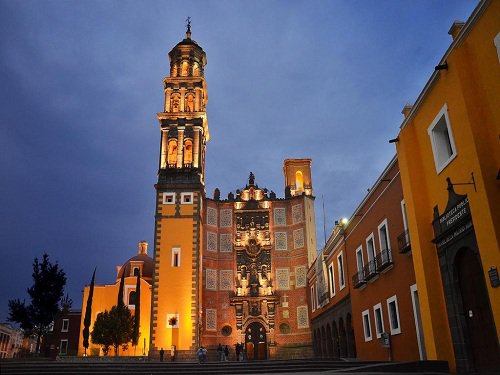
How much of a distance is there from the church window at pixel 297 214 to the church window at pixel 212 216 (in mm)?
6970

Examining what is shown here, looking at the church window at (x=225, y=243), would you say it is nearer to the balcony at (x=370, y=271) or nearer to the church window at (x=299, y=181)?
the church window at (x=299, y=181)

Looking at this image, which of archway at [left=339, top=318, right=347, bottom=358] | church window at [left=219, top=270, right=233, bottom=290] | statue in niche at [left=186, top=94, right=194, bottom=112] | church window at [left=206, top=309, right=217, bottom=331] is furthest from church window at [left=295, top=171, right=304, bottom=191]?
archway at [left=339, top=318, right=347, bottom=358]

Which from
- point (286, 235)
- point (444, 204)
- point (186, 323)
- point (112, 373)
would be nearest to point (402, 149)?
point (444, 204)

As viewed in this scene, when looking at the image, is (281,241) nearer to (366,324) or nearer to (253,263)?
(253,263)

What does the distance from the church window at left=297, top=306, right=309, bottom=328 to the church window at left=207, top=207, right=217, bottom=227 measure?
10.3 m

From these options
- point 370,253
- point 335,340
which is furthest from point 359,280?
point 335,340

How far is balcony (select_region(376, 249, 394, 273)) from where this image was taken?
1803cm

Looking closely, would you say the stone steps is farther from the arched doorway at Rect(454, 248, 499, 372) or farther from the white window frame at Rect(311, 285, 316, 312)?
the white window frame at Rect(311, 285, 316, 312)

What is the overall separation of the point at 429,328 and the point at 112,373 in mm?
11852

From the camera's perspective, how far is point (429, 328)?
13.7m

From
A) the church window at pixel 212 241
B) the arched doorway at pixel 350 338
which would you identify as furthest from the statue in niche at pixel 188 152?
the arched doorway at pixel 350 338

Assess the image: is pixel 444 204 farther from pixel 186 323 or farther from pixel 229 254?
pixel 229 254

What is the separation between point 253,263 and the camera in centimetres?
4103

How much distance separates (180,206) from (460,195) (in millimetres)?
27801
